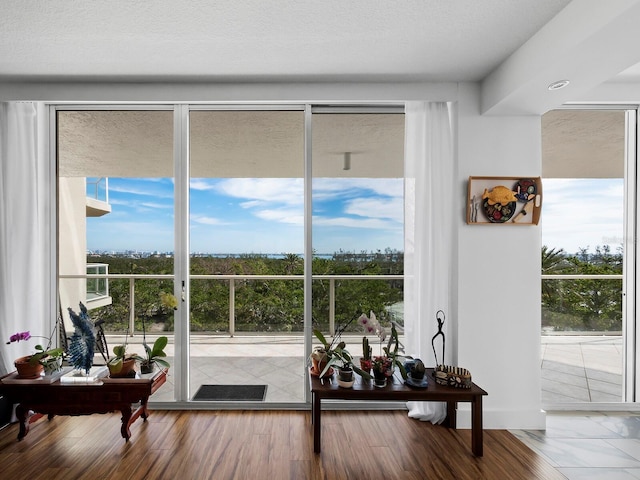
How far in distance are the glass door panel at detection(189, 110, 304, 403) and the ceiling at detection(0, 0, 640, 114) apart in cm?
45

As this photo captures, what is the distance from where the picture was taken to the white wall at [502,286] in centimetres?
282

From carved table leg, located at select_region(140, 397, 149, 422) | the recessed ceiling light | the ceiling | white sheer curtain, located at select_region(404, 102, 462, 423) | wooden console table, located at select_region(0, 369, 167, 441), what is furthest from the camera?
white sheer curtain, located at select_region(404, 102, 462, 423)

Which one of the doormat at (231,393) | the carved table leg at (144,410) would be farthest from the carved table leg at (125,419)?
the doormat at (231,393)

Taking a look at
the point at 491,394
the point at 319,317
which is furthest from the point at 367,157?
the point at 491,394

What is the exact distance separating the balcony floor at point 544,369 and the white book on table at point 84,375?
520mm

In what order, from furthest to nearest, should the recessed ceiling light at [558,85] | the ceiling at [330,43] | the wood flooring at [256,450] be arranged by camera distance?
the recessed ceiling light at [558,85] → the wood flooring at [256,450] → the ceiling at [330,43]

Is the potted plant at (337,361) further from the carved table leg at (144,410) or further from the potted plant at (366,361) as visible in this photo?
the carved table leg at (144,410)

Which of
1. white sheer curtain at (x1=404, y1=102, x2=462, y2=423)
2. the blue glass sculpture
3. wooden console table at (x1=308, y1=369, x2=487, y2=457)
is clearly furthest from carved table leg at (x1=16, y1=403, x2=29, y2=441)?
white sheer curtain at (x1=404, y1=102, x2=462, y2=423)

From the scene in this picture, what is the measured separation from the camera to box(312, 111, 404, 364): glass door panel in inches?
122

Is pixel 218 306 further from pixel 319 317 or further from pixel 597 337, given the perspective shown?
pixel 597 337

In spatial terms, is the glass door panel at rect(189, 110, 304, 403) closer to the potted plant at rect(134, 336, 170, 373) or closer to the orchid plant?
the potted plant at rect(134, 336, 170, 373)

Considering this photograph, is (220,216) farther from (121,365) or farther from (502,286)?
(502,286)

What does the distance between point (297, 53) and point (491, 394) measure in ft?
9.44

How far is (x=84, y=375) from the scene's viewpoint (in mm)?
2570
